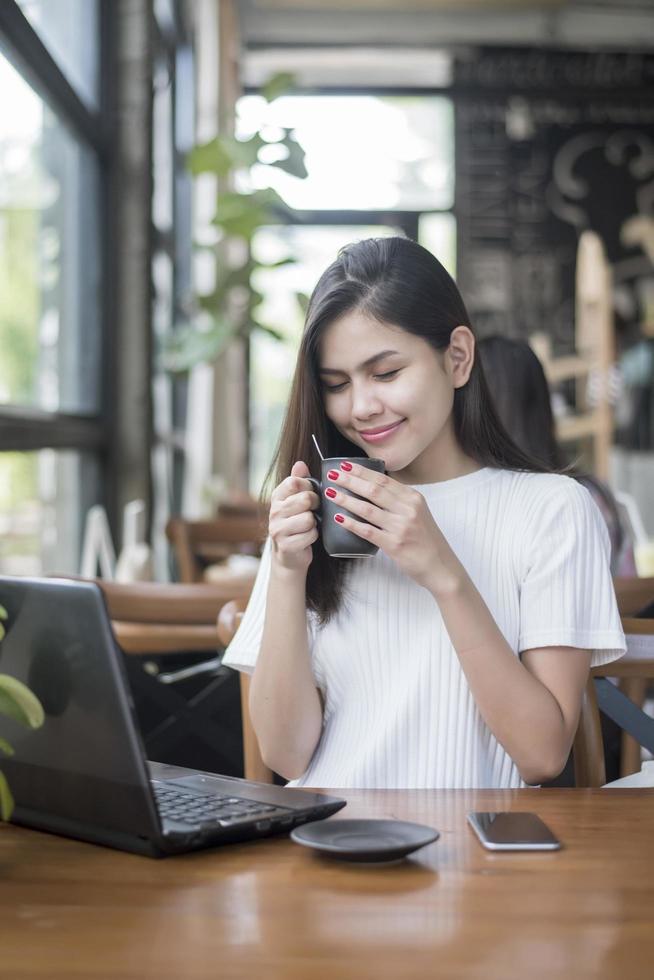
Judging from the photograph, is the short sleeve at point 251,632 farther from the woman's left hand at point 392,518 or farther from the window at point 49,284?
the window at point 49,284

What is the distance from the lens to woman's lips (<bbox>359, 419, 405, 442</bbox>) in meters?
1.38

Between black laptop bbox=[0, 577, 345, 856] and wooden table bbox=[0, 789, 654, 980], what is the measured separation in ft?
0.05

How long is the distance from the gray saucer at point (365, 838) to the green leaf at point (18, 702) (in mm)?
204

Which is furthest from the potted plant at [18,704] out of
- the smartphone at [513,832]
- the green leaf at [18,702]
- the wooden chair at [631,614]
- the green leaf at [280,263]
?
the green leaf at [280,263]

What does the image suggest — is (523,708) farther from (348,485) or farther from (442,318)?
(442,318)

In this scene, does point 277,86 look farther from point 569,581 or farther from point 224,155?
point 569,581

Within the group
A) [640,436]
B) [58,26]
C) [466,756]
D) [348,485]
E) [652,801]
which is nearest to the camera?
[652,801]

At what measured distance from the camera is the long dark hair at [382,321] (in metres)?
1.39

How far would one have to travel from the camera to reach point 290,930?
0.73 metres

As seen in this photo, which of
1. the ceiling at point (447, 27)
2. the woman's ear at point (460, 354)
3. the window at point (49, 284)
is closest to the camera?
the woman's ear at point (460, 354)

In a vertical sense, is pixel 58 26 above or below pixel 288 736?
above

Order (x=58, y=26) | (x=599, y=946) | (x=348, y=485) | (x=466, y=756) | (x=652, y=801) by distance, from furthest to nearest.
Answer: (x=58, y=26), (x=466, y=756), (x=348, y=485), (x=652, y=801), (x=599, y=946)

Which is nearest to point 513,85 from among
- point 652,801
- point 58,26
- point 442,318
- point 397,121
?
point 397,121

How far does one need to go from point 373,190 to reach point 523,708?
678 centimetres
